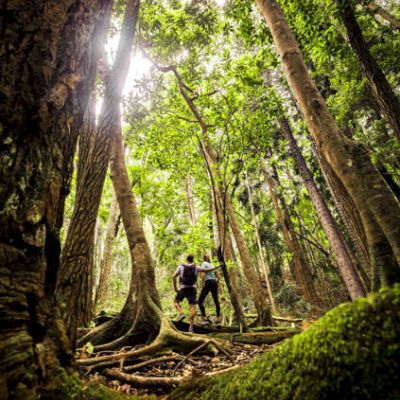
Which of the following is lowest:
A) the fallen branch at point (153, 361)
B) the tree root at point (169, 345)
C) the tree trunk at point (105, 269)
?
the fallen branch at point (153, 361)

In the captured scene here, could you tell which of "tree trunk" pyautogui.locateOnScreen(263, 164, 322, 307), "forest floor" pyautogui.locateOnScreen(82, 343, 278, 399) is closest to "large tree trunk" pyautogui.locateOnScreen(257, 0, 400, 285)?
"forest floor" pyautogui.locateOnScreen(82, 343, 278, 399)

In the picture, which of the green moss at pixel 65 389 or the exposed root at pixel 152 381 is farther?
the exposed root at pixel 152 381

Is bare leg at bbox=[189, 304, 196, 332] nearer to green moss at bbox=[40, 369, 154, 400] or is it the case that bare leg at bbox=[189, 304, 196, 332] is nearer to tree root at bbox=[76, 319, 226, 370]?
tree root at bbox=[76, 319, 226, 370]

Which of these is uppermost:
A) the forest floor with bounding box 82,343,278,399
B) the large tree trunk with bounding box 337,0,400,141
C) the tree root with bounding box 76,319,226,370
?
the large tree trunk with bounding box 337,0,400,141

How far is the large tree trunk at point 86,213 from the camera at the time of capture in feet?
8.12

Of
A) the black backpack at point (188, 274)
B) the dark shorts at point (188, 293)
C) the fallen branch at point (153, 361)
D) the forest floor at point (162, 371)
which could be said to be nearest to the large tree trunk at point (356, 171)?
the forest floor at point (162, 371)

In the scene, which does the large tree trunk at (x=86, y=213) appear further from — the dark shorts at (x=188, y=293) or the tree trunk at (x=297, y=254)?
the tree trunk at (x=297, y=254)

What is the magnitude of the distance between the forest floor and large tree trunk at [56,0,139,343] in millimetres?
1007

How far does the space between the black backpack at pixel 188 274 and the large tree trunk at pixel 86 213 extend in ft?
15.1

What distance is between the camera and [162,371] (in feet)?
11.6

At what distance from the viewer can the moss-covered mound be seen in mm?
861

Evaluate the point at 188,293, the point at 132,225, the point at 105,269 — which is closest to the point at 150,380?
the point at 132,225

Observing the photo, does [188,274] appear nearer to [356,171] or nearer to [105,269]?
[105,269]

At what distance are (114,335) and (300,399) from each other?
4942 millimetres
